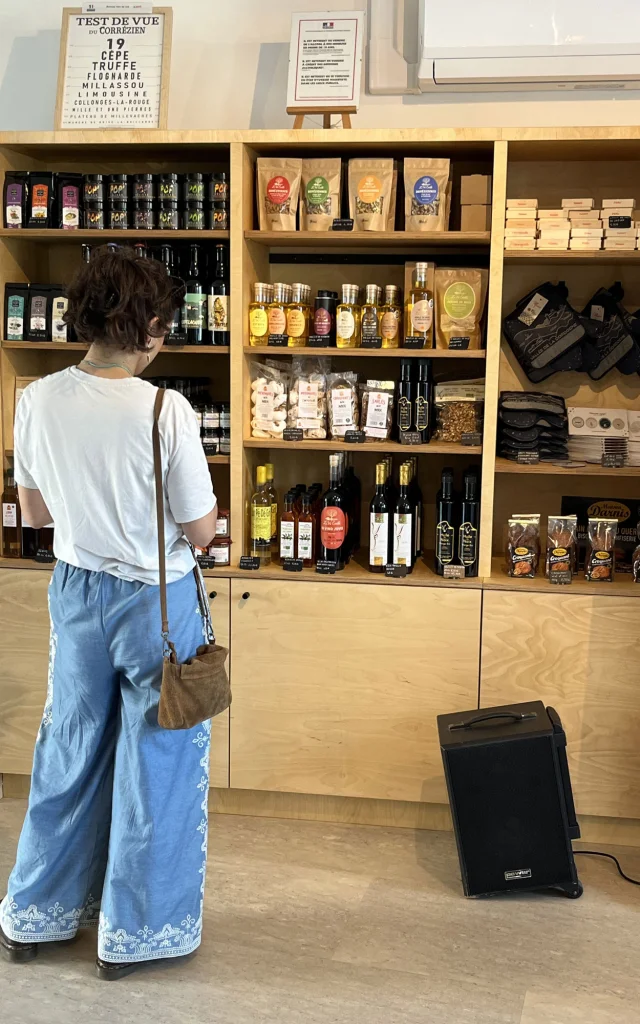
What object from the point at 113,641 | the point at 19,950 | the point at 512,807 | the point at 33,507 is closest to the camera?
the point at 113,641

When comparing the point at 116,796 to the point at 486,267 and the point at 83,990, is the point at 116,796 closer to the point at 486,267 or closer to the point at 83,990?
the point at 83,990

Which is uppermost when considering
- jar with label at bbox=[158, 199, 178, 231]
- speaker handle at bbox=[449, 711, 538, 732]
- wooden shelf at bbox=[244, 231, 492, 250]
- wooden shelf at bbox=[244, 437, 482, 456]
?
jar with label at bbox=[158, 199, 178, 231]

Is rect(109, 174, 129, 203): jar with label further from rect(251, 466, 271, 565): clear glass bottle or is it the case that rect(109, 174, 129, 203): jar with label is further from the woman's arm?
the woman's arm

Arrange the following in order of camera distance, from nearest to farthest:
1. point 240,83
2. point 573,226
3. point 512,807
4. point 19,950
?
point 19,950 < point 512,807 < point 573,226 < point 240,83

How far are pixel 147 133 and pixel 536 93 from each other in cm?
135

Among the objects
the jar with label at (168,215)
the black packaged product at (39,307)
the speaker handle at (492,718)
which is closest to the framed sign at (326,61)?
the jar with label at (168,215)

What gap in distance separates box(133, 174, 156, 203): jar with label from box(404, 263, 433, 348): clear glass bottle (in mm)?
910

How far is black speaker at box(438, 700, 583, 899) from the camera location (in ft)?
9.32

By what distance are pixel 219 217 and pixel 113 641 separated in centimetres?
154

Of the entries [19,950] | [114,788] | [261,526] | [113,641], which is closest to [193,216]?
[261,526]

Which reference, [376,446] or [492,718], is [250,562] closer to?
[376,446]

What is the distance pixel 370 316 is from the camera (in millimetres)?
3203

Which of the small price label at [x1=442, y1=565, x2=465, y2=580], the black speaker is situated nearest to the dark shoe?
the black speaker

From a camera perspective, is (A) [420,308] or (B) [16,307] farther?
(B) [16,307]
